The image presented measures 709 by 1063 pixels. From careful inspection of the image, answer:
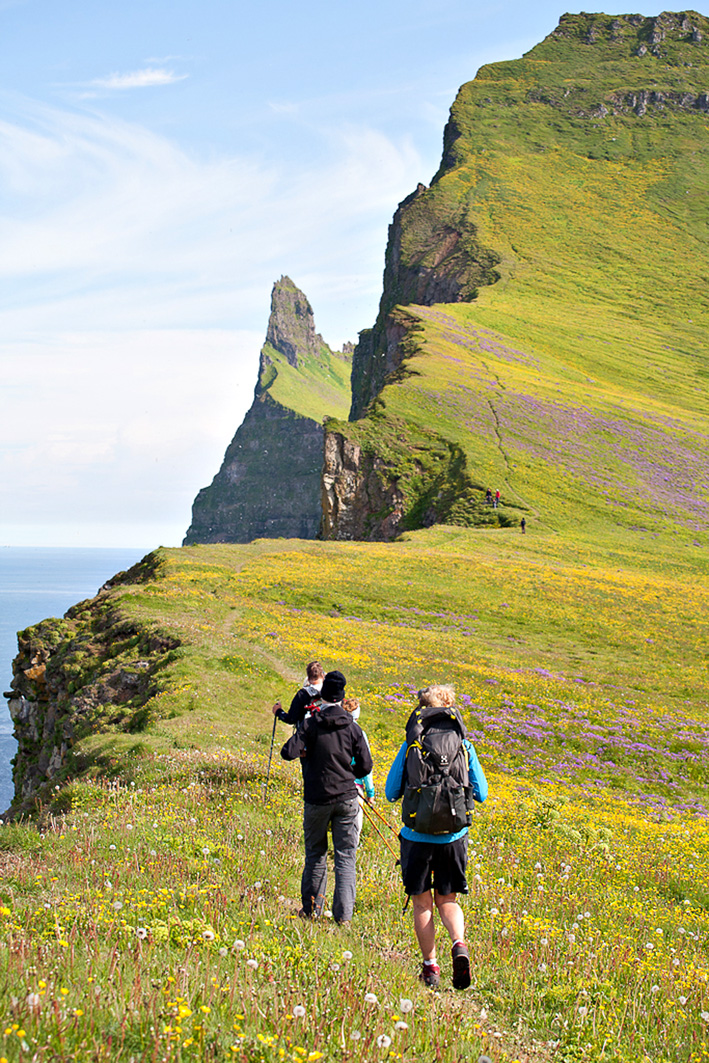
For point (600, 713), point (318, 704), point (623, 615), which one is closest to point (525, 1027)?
point (318, 704)

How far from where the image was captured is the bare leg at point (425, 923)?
23.6 feet

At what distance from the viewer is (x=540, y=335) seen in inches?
4562

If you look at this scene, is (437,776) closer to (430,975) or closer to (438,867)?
(438,867)

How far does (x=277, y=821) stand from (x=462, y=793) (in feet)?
17.7

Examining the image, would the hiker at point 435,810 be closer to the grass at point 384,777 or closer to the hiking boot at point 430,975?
the hiking boot at point 430,975

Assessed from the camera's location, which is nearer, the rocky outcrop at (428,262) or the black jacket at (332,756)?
the black jacket at (332,756)

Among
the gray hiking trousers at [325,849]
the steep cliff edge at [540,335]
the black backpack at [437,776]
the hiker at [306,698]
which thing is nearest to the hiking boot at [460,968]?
the black backpack at [437,776]

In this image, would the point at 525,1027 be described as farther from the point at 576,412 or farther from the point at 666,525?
the point at 576,412

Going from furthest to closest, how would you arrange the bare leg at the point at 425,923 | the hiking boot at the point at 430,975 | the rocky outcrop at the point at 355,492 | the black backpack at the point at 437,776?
the rocky outcrop at the point at 355,492
the bare leg at the point at 425,923
the black backpack at the point at 437,776
the hiking boot at the point at 430,975

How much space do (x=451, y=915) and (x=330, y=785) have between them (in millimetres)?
2119

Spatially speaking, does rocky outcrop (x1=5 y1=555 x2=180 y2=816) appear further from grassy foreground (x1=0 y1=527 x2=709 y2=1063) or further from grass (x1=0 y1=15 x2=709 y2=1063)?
grassy foreground (x1=0 y1=527 x2=709 y2=1063)

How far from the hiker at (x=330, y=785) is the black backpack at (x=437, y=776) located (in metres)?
1.54

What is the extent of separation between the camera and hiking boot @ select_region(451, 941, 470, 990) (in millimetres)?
6676

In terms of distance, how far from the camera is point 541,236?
156 metres
